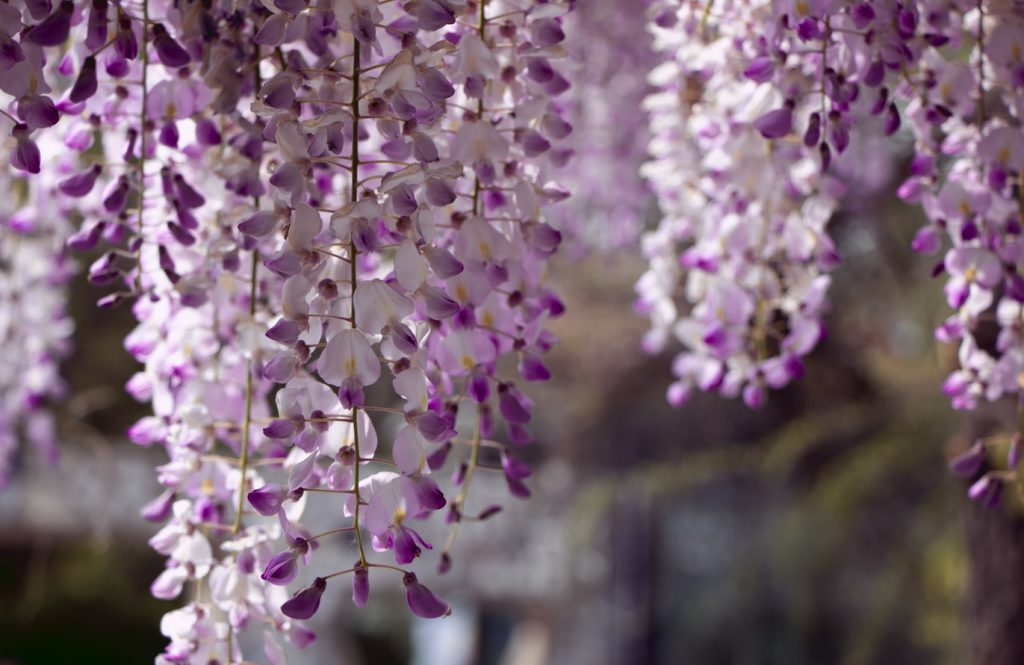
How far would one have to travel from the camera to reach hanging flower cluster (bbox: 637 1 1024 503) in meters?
0.70

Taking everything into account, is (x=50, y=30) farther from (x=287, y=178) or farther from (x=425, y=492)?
(x=425, y=492)

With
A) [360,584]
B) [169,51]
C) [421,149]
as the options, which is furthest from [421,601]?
[169,51]

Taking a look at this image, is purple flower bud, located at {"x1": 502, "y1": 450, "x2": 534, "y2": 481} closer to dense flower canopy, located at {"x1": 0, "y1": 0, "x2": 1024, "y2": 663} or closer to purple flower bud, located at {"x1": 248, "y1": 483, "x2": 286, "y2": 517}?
dense flower canopy, located at {"x1": 0, "y1": 0, "x2": 1024, "y2": 663}

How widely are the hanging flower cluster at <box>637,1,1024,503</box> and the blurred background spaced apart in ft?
1.90

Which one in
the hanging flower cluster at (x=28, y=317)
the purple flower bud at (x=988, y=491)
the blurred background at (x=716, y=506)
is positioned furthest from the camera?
the blurred background at (x=716, y=506)

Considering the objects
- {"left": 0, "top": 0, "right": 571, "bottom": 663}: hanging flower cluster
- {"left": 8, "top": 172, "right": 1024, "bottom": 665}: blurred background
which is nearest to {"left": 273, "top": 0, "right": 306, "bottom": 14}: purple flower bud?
{"left": 0, "top": 0, "right": 571, "bottom": 663}: hanging flower cluster

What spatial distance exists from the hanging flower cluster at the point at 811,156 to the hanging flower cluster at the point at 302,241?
168 mm

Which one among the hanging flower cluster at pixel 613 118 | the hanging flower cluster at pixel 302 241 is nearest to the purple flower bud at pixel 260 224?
the hanging flower cluster at pixel 302 241

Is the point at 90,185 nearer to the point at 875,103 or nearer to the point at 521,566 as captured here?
the point at 875,103

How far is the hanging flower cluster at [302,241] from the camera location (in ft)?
1.79

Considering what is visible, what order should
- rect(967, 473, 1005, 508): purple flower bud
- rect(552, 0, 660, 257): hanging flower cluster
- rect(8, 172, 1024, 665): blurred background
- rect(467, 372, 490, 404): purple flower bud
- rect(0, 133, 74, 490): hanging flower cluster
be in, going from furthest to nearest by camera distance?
1. rect(8, 172, 1024, 665): blurred background
2. rect(552, 0, 660, 257): hanging flower cluster
3. rect(0, 133, 74, 490): hanging flower cluster
4. rect(967, 473, 1005, 508): purple flower bud
5. rect(467, 372, 490, 404): purple flower bud

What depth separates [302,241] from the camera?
550 millimetres

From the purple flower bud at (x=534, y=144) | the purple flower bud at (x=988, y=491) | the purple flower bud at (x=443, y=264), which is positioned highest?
the purple flower bud at (x=534, y=144)

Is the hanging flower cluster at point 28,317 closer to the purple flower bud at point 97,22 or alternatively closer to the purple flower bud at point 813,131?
the purple flower bud at point 97,22
